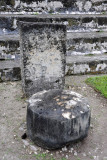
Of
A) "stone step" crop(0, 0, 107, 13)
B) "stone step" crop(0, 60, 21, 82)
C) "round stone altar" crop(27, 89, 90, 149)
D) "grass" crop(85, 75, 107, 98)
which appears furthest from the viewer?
"stone step" crop(0, 0, 107, 13)

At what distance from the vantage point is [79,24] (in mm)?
6664

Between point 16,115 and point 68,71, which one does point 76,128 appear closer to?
point 16,115

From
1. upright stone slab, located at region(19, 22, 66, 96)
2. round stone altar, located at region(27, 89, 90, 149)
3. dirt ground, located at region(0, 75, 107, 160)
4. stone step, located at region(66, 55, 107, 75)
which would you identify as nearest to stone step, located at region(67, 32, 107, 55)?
stone step, located at region(66, 55, 107, 75)

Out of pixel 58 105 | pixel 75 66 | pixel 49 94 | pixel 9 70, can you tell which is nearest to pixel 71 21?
pixel 75 66

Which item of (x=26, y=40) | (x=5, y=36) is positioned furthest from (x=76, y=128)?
(x=5, y=36)

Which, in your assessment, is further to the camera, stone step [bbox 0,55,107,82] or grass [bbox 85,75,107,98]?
stone step [bbox 0,55,107,82]

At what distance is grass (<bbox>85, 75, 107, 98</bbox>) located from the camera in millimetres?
5621

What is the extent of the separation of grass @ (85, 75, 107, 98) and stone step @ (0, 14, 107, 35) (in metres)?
1.74

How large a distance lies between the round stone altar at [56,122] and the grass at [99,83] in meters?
2.10

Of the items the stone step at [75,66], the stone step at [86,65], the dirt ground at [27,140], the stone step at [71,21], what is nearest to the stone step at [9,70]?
the stone step at [75,66]

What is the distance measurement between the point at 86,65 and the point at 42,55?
7.37 ft

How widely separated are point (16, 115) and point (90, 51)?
145 inches

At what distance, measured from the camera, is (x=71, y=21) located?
6496 millimetres

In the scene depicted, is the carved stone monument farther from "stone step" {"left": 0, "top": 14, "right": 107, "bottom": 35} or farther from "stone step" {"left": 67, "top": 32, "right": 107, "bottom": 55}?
"stone step" {"left": 67, "top": 32, "right": 107, "bottom": 55}
